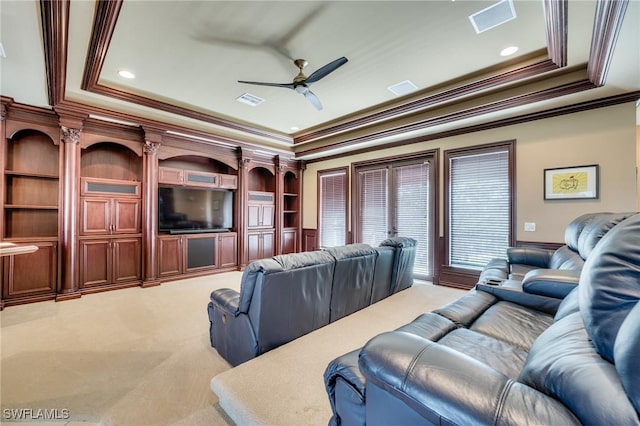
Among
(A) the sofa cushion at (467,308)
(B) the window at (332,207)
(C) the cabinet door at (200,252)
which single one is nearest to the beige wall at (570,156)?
(A) the sofa cushion at (467,308)

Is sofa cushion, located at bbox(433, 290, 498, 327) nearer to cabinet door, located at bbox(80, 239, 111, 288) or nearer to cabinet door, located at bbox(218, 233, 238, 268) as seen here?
cabinet door, located at bbox(218, 233, 238, 268)

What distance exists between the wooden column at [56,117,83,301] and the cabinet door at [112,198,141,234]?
519 millimetres

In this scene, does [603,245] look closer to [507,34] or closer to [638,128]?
[507,34]

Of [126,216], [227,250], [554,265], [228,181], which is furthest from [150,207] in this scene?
[554,265]

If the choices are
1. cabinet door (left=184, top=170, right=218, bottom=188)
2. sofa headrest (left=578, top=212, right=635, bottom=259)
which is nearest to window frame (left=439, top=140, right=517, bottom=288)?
sofa headrest (left=578, top=212, right=635, bottom=259)

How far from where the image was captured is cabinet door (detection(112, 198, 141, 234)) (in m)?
4.55

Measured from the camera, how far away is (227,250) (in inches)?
234

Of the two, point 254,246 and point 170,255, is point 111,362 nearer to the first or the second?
point 170,255

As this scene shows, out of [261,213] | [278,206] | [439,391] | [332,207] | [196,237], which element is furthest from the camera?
[278,206]

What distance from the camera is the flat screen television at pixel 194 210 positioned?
5.07 meters

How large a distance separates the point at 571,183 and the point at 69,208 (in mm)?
6998

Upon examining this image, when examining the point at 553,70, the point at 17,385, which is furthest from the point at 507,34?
the point at 17,385

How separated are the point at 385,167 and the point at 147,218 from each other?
14.8 ft

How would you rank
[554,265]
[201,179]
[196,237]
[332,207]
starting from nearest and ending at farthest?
[554,265]
[196,237]
[201,179]
[332,207]
